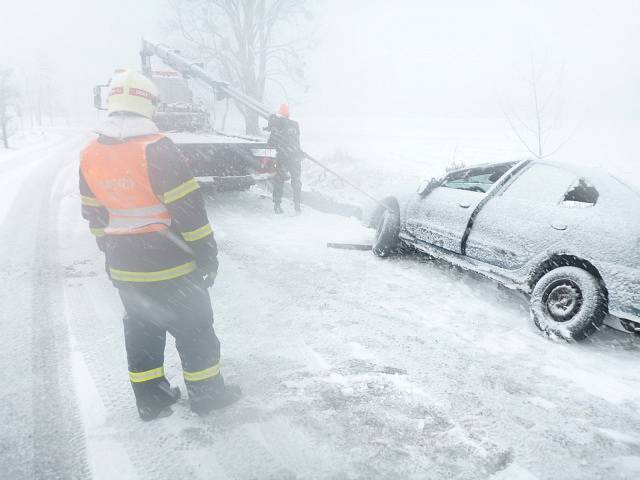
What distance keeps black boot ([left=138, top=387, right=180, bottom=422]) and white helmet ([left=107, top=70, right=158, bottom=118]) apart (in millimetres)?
1621

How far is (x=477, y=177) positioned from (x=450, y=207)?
698 millimetres

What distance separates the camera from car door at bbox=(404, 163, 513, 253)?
460cm

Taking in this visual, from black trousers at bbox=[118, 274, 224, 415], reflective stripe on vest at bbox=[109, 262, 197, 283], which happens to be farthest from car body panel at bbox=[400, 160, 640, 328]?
reflective stripe on vest at bbox=[109, 262, 197, 283]

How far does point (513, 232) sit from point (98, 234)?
138 inches

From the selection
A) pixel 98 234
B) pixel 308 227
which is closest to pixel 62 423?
pixel 98 234

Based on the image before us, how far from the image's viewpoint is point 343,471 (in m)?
2.13

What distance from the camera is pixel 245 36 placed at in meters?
17.9

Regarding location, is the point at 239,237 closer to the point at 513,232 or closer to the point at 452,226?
the point at 452,226

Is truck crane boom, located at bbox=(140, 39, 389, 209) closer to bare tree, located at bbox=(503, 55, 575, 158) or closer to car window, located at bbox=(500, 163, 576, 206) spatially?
car window, located at bbox=(500, 163, 576, 206)

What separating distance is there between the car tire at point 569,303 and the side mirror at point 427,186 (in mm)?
1886

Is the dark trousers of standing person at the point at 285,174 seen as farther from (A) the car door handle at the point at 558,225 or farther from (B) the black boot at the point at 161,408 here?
(B) the black boot at the point at 161,408

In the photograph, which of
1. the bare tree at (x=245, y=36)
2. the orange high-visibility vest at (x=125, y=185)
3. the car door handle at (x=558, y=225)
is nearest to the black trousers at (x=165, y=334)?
the orange high-visibility vest at (x=125, y=185)

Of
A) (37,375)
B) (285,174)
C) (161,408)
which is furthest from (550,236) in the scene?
(285,174)

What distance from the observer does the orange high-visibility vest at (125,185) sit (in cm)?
207
